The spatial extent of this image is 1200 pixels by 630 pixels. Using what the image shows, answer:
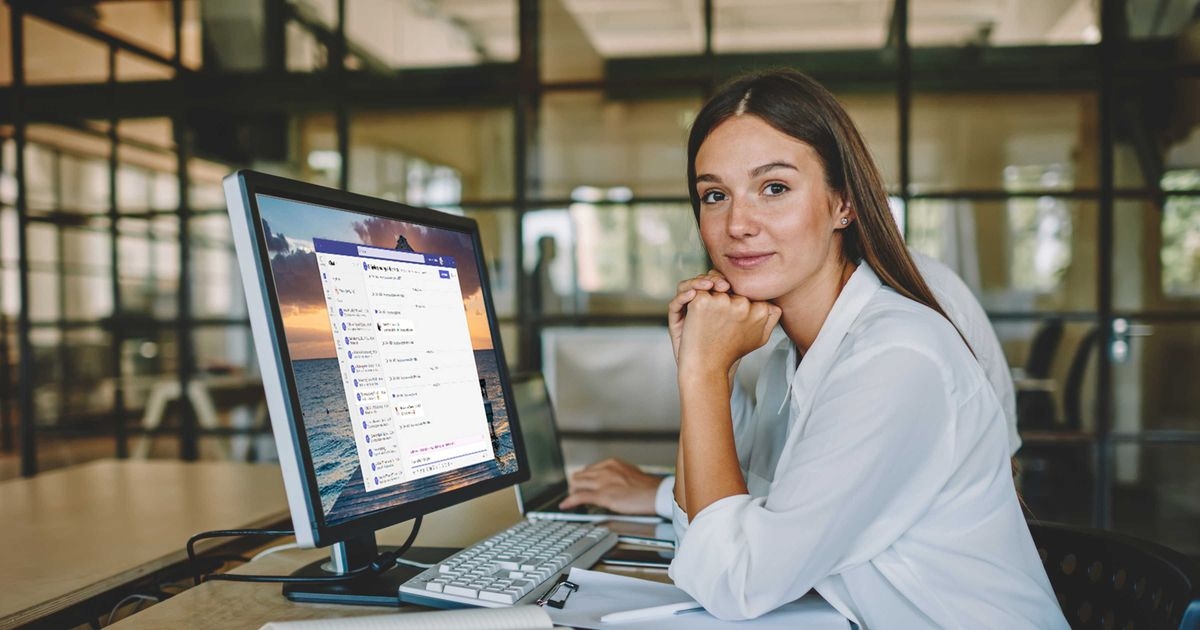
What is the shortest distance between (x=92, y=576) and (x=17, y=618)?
16cm

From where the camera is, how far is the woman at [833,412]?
96cm

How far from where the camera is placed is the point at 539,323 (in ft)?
12.4

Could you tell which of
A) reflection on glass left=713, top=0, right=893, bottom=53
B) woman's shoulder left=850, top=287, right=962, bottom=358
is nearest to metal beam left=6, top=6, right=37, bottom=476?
reflection on glass left=713, top=0, right=893, bottom=53

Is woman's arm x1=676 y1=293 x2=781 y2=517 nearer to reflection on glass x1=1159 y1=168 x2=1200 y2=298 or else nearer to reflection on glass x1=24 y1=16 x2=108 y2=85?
reflection on glass x1=1159 y1=168 x2=1200 y2=298

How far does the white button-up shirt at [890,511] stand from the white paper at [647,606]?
0.08 ft

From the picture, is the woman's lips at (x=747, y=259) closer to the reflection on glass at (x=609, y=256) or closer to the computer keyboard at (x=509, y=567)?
the computer keyboard at (x=509, y=567)

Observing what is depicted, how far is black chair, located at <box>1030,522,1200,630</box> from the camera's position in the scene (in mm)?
964

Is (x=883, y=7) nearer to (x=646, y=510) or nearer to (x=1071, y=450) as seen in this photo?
(x=1071, y=450)

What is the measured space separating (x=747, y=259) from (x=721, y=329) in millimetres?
118

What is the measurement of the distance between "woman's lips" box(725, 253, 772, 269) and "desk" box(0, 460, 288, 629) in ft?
3.18

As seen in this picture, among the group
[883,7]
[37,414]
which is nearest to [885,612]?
[883,7]

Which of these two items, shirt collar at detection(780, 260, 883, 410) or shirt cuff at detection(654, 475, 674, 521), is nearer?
shirt collar at detection(780, 260, 883, 410)

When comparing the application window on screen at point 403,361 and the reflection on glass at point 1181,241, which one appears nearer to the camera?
the application window on screen at point 403,361

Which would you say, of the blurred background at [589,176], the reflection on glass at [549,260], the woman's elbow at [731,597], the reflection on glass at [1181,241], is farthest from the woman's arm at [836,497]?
the reflection on glass at [1181,241]
